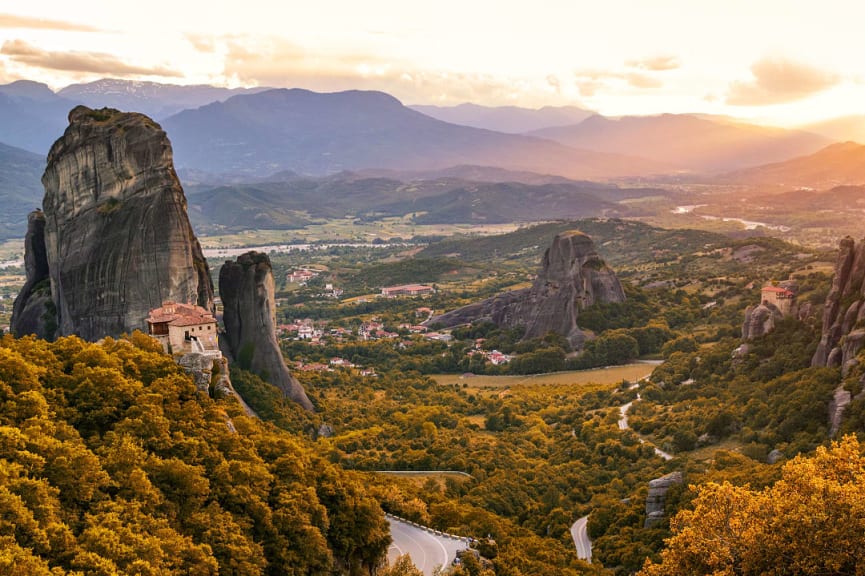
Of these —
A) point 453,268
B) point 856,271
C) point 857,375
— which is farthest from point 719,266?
point 857,375

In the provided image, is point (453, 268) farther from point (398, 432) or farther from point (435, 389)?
point (398, 432)

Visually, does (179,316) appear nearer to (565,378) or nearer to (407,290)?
(565,378)

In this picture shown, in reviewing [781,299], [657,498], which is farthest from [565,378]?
[657,498]

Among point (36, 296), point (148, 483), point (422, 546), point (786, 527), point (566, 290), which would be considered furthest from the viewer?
point (566, 290)

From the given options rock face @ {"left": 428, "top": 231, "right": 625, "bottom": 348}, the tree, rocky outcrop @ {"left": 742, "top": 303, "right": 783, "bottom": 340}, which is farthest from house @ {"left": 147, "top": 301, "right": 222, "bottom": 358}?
rock face @ {"left": 428, "top": 231, "right": 625, "bottom": 348}

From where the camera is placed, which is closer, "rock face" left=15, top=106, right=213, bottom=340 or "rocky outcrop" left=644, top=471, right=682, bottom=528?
"rocky outcrop" left=644, top=471, right=682, bottom=528

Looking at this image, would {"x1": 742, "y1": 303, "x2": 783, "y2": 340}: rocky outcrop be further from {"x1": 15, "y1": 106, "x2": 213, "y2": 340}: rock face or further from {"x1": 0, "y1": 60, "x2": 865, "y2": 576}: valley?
{"x1": 15, "y1": 106, "x2": 213, "y2": 340}: rock face
